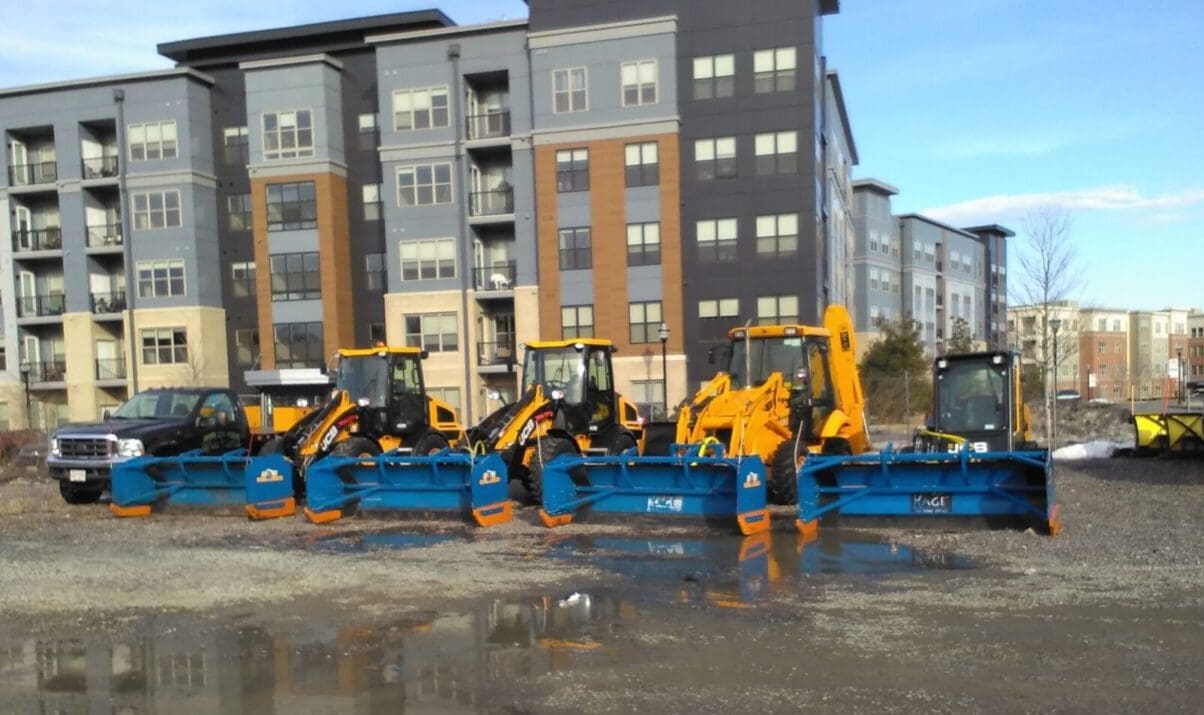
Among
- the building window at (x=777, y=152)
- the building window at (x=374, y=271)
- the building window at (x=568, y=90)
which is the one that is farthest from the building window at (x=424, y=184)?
the building window at (x=777, y=152)

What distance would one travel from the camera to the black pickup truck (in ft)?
55.4

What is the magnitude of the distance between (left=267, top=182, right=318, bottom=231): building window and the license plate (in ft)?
115

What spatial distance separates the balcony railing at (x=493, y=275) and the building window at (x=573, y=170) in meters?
4.55

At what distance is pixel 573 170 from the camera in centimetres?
3891

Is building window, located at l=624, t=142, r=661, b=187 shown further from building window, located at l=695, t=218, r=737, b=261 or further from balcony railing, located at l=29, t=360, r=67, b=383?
balcony railing, located at l=29, t=360, r=67, b=383

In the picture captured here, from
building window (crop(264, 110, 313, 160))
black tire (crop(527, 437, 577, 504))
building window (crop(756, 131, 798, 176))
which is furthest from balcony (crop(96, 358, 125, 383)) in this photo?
black tire (crop(527, 437, 577, 504))

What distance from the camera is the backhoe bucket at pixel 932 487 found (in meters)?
12.0

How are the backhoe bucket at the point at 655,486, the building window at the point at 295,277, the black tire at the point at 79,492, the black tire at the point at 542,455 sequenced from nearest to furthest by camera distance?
the backhoe bucket at the point at 655,486, the black tire at the point at 542,455, the black tire at the point at 79,492, the building window at the point at 295,277

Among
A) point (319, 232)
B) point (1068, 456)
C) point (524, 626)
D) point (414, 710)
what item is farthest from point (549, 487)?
point (319, 232)

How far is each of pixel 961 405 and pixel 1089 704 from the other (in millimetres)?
11532

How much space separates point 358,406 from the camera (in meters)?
16.9

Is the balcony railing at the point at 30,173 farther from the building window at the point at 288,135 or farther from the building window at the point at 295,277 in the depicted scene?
the building window at the point at 295,277

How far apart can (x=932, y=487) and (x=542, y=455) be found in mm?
5756

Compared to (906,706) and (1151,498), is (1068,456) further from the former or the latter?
(906,706)
